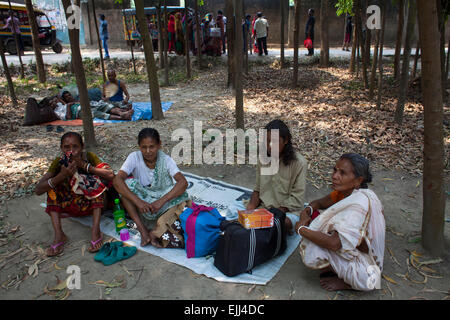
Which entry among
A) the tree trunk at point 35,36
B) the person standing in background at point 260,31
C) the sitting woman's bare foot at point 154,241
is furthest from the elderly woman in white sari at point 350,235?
the person standing in background at point 260,31

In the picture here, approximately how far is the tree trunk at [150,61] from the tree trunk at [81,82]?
140 cm

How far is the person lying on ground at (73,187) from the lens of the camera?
9.57 feet

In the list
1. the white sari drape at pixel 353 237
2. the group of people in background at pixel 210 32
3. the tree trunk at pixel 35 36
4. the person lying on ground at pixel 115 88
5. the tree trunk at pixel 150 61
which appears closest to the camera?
the white sari drape at pixel 353 237

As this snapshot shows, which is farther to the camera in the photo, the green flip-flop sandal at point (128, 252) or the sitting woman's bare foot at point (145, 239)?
the sitting woman's bare foot at point (145, 239)

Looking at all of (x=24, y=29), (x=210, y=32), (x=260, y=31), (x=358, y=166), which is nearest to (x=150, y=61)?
(x=358, y=166)

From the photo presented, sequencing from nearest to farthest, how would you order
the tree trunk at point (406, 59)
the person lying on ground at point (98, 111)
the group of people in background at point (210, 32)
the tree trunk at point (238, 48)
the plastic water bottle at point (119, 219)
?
1. the plastic water bottle at point (119, 219)
2. the tree trunk at point (238, 48)
3. the tree trunk at point (406, 59)
4. the person lying on ground at point (98, 111)
5. the group of people in background at point (210, 32)

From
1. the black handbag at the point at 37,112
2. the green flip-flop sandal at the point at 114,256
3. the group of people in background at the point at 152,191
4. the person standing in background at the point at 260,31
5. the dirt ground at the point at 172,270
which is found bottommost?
the dirt ground at the point at 172,270

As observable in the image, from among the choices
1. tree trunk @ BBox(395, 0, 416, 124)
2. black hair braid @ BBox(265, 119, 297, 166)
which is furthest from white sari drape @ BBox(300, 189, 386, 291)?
tree trunk @ BBox(395, 0, 416, 124)

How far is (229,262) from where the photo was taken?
8.18ft

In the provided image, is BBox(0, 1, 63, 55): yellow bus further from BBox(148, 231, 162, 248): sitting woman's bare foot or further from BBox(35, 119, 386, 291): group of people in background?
BBox(148, 231, 162, 248): sitting woman's bare foot

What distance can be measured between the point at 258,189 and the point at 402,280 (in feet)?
4.56

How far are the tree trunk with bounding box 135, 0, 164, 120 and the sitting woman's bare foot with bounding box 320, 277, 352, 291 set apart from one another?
5.10 meters

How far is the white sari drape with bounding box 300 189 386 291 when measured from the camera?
211cm

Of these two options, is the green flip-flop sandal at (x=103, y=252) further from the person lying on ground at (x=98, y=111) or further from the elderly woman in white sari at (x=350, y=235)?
the person lying on ground at (x=98, y=111)
